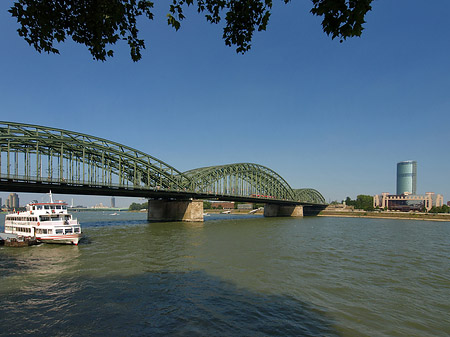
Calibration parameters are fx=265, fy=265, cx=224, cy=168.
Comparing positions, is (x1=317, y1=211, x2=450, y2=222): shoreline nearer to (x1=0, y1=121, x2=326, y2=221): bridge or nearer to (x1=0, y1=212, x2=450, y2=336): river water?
(x1=0, y1=121, x2=326, y2=221): bridge

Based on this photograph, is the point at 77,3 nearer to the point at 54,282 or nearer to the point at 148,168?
the point at 54,282

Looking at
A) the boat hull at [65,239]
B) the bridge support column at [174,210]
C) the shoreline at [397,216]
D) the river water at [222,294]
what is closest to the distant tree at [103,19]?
the river water at [222,294]

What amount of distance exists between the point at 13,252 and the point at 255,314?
28.7 m

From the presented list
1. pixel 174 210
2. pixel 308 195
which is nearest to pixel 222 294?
pixel 174 210

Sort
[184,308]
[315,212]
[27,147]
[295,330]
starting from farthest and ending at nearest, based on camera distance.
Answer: [315,212]
[27,147]
[184,308]
[295,330]

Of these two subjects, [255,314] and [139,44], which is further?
[255,314]

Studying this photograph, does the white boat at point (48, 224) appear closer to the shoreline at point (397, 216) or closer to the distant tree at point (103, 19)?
the distant tree at point (103, 19)

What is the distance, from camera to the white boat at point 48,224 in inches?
1270

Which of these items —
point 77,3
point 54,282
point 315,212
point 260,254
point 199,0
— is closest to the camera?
point 77,3

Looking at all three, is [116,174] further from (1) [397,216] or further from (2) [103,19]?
(1) [397,216]

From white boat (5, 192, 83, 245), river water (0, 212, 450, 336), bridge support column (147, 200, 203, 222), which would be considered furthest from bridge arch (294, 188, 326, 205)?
river water (0, 212, 450, 336)

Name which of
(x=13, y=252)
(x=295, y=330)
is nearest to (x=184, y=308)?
(x=295, y=330)

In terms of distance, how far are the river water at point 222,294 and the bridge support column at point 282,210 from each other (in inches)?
3991

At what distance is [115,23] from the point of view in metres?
6.86
